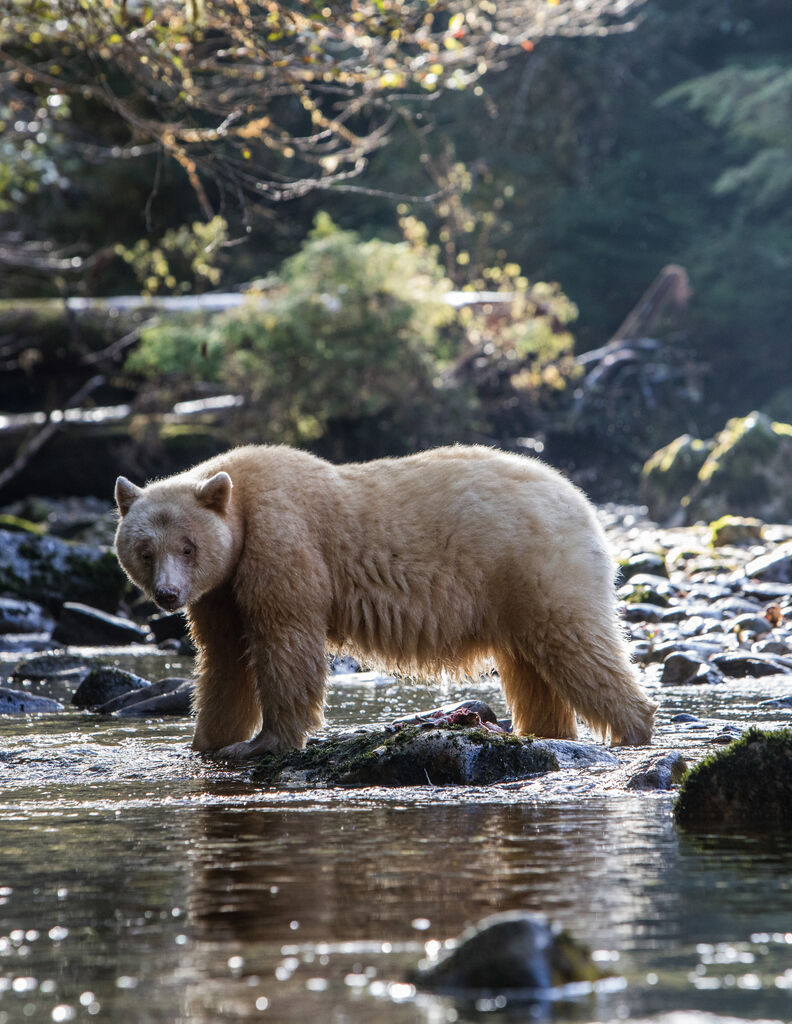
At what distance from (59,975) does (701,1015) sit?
1.47 m

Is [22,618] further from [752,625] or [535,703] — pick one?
[535,703]

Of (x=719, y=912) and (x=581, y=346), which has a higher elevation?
(x=719, y=912)

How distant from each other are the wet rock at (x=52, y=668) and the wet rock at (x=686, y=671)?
4.12 m

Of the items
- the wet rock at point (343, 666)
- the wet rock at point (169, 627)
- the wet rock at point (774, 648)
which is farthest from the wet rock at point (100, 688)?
the wet rock at point (774, 648)

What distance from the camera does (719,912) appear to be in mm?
3557

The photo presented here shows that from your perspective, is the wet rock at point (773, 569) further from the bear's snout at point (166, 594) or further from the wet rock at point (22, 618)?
the bear's snout at point (166, 594)

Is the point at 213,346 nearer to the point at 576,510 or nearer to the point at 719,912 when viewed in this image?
the point at 576,510

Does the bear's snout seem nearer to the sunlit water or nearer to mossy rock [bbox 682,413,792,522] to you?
the sunlit water

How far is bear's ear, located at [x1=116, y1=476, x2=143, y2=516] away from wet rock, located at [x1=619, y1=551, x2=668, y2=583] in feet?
23.5

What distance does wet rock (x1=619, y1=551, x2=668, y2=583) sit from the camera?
42.3ft

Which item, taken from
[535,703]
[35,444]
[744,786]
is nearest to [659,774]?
[744,786]

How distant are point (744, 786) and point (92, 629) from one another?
8233mm

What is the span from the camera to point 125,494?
647cm

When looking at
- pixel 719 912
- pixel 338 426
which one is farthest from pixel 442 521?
pixel 338 426
